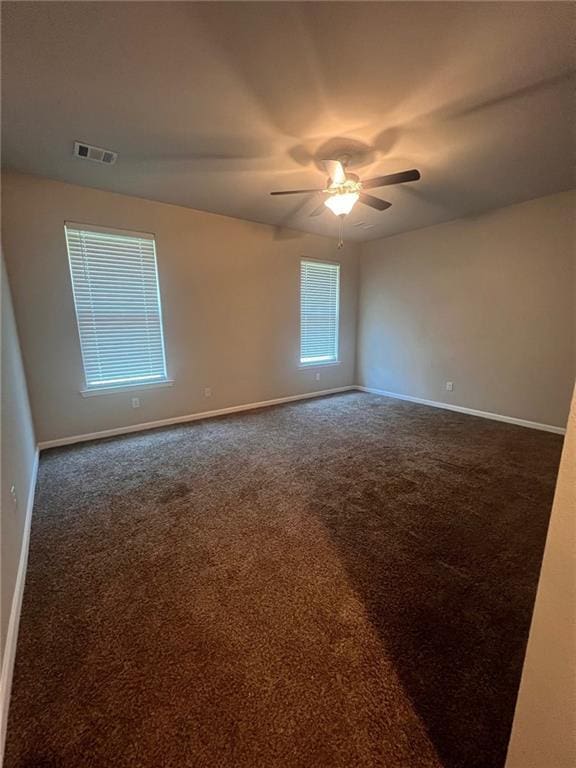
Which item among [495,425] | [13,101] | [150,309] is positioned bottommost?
[495,425]

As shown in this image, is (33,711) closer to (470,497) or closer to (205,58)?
(470,497)

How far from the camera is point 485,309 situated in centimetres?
413

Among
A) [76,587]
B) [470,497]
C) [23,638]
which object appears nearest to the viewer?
[23,638]

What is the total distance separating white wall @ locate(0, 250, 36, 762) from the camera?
1185 millimetres

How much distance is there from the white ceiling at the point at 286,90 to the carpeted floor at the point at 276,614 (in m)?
2.68

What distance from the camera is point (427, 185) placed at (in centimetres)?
319

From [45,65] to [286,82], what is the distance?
4.33 feet

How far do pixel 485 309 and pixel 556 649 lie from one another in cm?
434

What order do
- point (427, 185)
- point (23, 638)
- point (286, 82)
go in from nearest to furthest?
1. point (23, 638)
2. point (286, 82)
3. point (427, 185)

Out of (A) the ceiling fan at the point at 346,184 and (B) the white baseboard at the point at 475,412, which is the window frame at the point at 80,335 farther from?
(B) the white baseboard at the point at 475,412

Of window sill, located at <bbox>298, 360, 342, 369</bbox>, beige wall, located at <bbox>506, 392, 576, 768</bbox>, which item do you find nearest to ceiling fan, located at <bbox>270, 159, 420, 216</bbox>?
beige wall, located at <bbox>506, 392, 576, 768</bbox>

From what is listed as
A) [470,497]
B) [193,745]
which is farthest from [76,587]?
[470,497]

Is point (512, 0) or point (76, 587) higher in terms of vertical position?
point (512, 0)

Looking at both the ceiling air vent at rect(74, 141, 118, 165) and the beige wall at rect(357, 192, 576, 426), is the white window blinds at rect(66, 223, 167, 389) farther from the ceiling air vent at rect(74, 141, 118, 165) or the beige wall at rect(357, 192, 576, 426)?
the beige wall at rect(357, 192, 576, 426)
